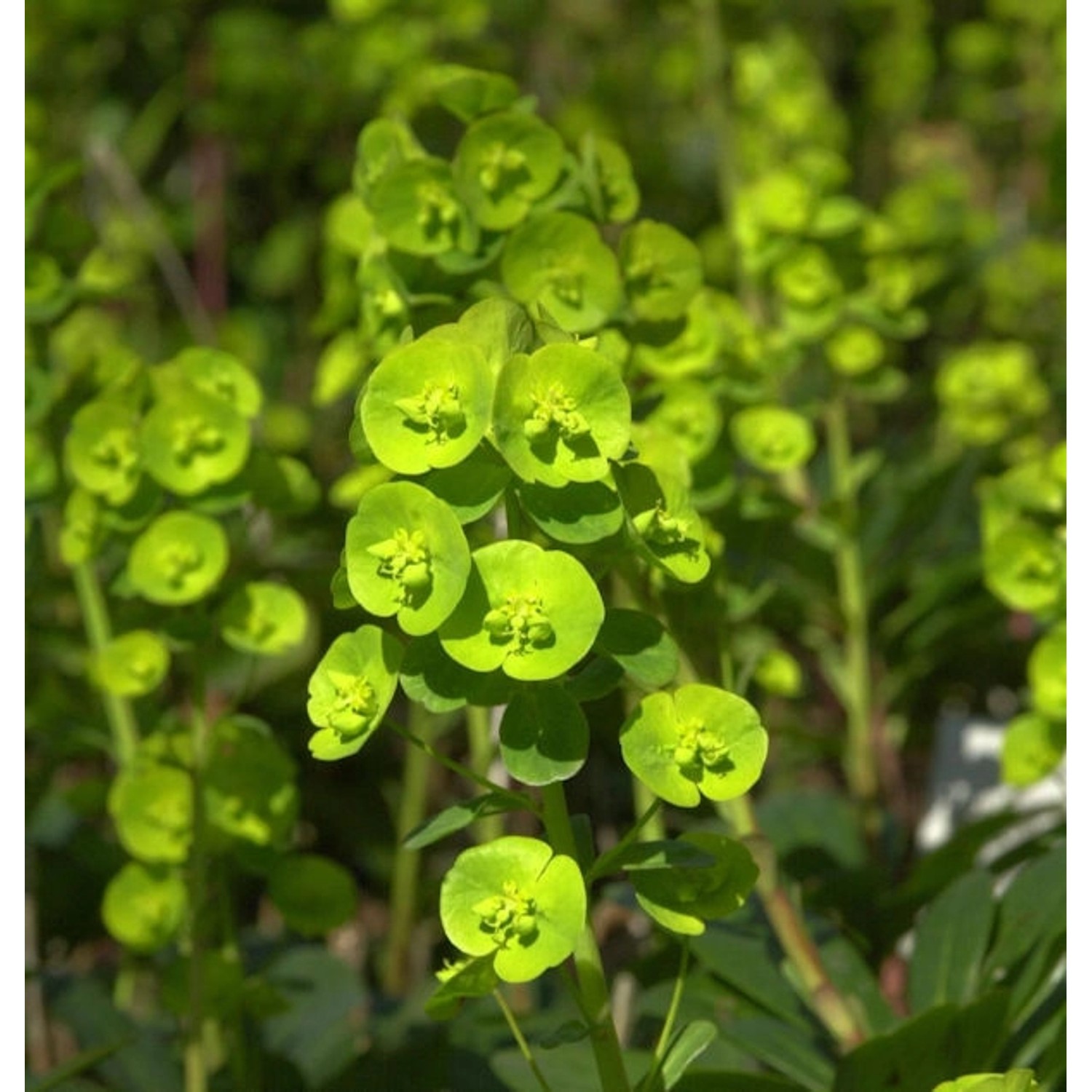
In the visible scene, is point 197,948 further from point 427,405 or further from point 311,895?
point 427,405

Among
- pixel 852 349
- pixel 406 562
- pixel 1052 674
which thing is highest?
pixel 852 349

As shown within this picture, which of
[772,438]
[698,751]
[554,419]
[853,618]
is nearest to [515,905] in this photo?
[698,751]

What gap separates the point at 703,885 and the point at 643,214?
1.98m

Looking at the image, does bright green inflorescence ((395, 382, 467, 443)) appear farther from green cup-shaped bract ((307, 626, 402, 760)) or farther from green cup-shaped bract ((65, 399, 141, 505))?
green cup-shaped bract ((65, 399, 141, 505))

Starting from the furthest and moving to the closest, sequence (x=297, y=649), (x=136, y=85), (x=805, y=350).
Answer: (x=136, y=85)
(x=297, y=649)
(x=805, y=350)

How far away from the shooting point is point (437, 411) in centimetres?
78

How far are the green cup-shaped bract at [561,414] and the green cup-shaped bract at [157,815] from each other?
499 millimetres

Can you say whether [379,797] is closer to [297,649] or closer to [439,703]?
[297,649]

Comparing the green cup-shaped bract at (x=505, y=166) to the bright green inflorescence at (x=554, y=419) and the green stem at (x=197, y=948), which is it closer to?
the bright green inflorescence at (x=554, y=419)

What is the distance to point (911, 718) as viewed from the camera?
6.84 feet

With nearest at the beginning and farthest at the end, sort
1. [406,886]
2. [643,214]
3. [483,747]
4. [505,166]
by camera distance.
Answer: [505,166] < [483,747] < [406,886] < [643,214]

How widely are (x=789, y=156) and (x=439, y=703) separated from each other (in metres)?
1.46

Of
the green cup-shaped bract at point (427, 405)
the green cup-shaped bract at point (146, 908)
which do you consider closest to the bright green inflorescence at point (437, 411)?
the green cup-shaped bract at point (427, 405)

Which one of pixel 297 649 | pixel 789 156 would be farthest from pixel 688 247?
pixel 789 156
